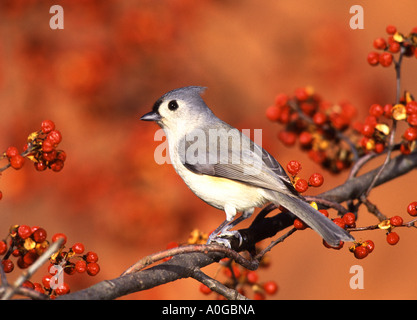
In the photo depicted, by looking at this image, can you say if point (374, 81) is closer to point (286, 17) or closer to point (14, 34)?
point (286, 17)

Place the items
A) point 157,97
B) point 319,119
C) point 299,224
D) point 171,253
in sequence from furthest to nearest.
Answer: point 157,97 < point 319,119 < point 299,224 < point 171,253

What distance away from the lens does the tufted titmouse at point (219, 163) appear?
2205 millimetres

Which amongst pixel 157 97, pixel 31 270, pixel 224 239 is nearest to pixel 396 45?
pixel 224 239

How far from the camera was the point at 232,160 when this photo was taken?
233 cm

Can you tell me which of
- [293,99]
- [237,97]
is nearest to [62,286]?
[293,99]

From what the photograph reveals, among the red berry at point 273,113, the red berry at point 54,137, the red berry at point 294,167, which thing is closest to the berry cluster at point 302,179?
the red berry at point 294,167

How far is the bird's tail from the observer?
1.72 m

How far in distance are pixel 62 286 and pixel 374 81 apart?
4.30 meters

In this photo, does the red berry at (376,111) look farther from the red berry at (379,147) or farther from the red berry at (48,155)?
the red berry at (48,155)

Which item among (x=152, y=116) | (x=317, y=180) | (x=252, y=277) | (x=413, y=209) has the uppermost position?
(x=152, y=116)

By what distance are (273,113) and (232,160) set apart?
1.74ft

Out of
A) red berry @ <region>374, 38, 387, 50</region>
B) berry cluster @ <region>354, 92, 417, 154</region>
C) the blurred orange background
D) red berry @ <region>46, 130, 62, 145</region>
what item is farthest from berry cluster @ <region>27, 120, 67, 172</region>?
the blurred orange background

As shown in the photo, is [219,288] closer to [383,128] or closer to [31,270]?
[31,270]
